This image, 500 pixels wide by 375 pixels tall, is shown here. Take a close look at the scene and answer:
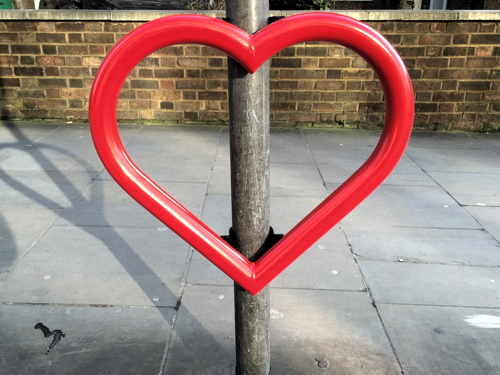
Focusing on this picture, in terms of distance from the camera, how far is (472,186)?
15.4 ft

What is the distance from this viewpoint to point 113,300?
274 centimetres

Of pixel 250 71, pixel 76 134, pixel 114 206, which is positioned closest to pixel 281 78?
pixel 76 134

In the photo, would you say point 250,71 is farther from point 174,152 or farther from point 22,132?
point 22,132

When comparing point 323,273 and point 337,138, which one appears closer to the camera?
point 323,273

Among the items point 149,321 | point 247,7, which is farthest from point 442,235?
point 247,7

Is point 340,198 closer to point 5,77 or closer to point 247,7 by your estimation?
point 247,7

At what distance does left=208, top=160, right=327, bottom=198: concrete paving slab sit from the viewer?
4.41 m

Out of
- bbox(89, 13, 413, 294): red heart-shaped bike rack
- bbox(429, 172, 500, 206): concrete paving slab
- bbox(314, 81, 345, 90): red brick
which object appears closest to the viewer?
bbox(89, 13, 413, 294): red heart-shaped bike rack

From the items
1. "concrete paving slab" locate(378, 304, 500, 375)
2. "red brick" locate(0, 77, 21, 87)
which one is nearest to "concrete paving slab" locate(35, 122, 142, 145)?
"red brick" locate(0, 77, 21, 87)

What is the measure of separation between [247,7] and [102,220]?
2.86 meters

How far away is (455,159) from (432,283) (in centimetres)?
301

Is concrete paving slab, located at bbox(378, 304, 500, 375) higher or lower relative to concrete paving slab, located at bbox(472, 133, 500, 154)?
higher

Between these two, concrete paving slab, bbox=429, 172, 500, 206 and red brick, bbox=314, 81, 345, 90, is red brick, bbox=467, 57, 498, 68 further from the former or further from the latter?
concrete paving slab, bbox=429, 172, 500, 206

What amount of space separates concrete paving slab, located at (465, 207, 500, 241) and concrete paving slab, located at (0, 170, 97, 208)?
3.55 meters
